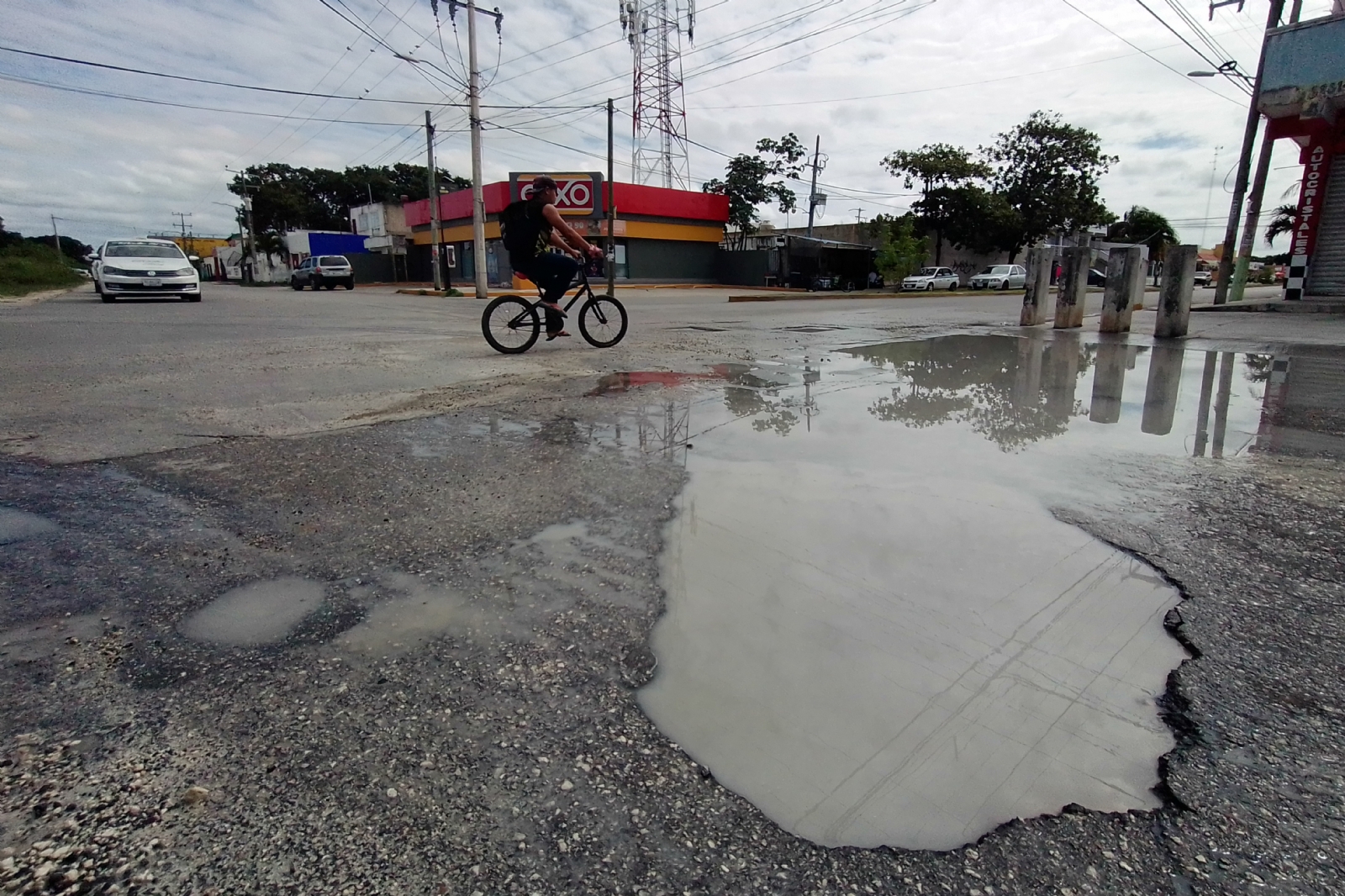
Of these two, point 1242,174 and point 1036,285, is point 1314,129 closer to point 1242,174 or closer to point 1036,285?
point 1242,174

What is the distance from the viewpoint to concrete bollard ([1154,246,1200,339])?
9258 mm

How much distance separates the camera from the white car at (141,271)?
50.7ft

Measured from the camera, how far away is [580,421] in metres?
4.66

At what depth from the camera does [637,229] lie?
39312 millimetres

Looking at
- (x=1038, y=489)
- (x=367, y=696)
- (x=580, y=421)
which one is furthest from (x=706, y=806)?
(x=580, y=421)

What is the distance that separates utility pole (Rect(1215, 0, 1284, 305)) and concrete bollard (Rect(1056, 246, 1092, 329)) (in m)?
8.24

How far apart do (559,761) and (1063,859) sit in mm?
1023

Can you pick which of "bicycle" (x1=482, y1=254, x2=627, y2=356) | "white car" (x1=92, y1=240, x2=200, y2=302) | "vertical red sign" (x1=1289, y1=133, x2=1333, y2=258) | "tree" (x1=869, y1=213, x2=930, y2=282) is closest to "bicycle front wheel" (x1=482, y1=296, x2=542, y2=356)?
"bicycle" (x1=482, y1=254, x2=627, y2=356)

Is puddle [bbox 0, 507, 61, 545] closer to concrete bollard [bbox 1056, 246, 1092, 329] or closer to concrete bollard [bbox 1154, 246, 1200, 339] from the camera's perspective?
concrete bollard [bbox 1154, 246, 1200, 339]

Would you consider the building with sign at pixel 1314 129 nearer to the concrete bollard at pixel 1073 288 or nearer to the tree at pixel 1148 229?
the concrete bollard at pixel 1073 288

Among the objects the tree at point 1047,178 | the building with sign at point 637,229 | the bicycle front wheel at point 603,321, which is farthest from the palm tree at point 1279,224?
the bicycle front wheel at point 603,321

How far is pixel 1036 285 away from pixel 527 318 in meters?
8.62

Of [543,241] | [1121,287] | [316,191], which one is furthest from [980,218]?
[316,191]

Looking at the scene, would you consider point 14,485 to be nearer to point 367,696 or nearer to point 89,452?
point 89,452
